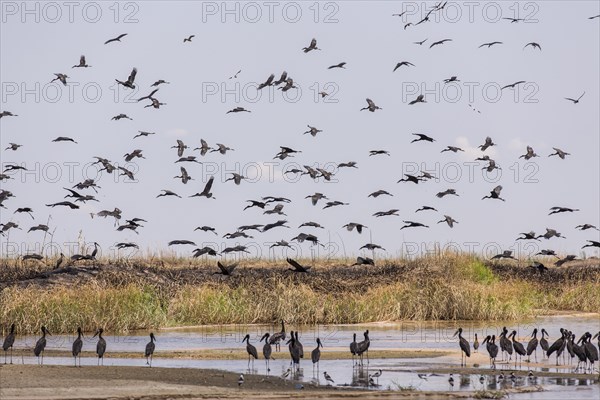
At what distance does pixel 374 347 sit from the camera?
3356 centimetres

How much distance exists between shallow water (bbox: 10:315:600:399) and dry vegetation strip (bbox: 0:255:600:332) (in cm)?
88

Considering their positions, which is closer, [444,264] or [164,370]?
[164,370]

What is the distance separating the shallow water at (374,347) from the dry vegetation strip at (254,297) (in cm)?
88

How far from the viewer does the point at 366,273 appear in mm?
53281

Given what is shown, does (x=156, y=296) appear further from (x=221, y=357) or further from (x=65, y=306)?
(x=221, y=357)

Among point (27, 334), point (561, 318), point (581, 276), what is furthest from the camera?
point (581, 276)

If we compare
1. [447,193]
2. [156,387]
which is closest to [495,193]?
[447,193]

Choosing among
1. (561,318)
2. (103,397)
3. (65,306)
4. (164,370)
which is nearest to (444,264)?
(561,318)

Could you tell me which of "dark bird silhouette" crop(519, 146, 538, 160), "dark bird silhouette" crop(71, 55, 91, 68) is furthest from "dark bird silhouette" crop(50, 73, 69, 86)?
"dark bird silhouette" crop(519, 146, 538, 160)

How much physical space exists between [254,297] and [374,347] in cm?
1020

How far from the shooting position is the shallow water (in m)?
24.9

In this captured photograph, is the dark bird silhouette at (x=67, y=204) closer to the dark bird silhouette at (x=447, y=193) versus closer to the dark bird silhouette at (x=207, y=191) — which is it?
the dark bird silhouette at (x=207, y=191)

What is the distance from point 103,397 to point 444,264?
28.6 metres

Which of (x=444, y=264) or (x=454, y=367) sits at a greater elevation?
(x=444, y=264)
